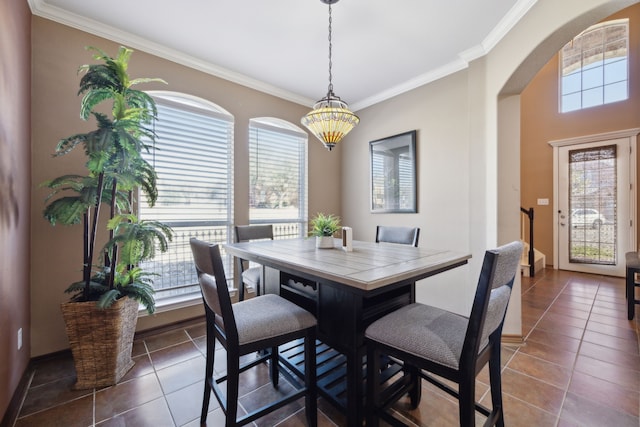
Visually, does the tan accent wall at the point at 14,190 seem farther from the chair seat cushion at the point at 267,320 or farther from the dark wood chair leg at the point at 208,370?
the chair seat cushion at the point at 267,320

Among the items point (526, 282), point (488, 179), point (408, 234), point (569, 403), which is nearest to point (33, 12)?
point (408, 234)

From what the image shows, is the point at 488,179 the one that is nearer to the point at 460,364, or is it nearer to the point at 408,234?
the point at 408,234

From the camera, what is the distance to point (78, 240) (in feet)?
7.55

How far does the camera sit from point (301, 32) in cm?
246

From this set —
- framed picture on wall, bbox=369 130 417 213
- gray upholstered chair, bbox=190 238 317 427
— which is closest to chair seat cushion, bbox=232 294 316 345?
gray upholstered chair, bbox=190 238 317 427

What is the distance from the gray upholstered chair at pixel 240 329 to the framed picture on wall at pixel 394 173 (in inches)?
95.8

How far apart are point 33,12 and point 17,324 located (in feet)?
7.77

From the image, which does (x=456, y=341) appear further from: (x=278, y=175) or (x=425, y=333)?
(x=278, y=175)

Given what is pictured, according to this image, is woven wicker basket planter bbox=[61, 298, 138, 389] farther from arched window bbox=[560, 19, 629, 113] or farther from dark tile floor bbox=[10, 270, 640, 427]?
arched window bbox=[560, 19, 629, 113]

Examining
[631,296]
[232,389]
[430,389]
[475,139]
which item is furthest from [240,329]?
[631,296]

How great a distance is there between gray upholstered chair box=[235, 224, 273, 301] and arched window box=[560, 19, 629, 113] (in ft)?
18.7

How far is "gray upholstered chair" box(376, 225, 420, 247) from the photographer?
7.87 ft

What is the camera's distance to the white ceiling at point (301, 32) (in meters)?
2.16

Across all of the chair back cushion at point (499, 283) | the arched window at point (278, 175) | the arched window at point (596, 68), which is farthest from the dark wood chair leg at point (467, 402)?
the arched window at point (596, 68)
